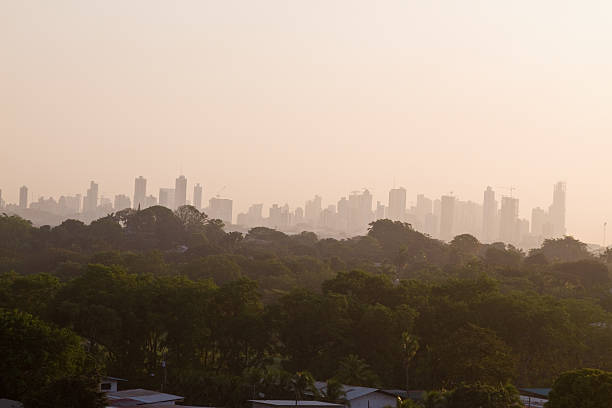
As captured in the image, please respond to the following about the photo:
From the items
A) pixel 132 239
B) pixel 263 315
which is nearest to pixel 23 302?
pixel 263 315

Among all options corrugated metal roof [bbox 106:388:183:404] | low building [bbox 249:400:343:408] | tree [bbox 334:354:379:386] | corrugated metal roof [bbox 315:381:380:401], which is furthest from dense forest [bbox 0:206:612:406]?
low building [bbox 249:400:343:408]

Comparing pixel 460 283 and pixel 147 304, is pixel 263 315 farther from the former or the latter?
pixel 460 283

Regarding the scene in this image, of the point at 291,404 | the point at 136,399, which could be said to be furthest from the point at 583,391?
the point at 136,399

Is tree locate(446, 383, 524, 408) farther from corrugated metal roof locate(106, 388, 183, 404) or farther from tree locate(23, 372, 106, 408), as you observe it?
tree locate(23, 372, 106, 408)

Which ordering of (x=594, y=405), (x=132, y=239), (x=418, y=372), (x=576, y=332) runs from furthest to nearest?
(x=132, y=239) → (x=576, y=332) → (x=418, y=372) → (x=594, y=405)

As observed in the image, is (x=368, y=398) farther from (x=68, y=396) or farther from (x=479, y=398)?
(x=68, y=396)

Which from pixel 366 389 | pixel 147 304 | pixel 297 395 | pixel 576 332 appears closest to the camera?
pixel 297 395

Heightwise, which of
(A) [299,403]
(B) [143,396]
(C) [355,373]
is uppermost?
(C) [355,373]

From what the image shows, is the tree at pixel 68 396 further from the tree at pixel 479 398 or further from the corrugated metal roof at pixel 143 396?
the tree at pixel 479 398

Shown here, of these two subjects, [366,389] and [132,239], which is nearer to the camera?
[366,389]
